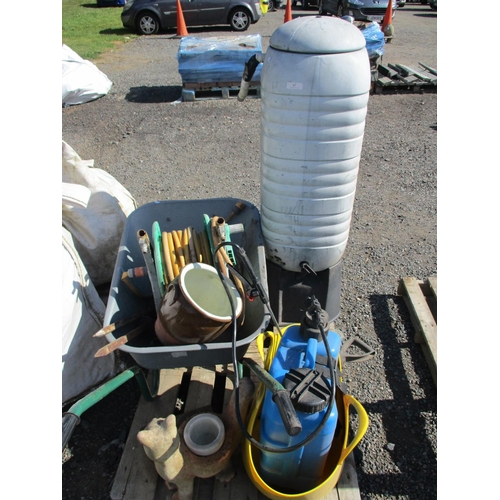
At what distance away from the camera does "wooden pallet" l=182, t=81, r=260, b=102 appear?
5262 mm

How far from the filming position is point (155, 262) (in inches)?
71.8

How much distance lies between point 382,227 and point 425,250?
386 millimetres

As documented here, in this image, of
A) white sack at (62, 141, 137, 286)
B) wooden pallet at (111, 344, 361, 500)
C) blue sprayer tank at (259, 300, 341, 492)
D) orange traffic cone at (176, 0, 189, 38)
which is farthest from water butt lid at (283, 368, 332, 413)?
orange traffic cone at (176, 0, 189, 38)

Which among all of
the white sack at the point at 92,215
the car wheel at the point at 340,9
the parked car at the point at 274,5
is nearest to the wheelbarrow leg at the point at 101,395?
the white sack at the point at 92,215

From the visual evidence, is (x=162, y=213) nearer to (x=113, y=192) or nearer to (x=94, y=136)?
(x=113, y=192)

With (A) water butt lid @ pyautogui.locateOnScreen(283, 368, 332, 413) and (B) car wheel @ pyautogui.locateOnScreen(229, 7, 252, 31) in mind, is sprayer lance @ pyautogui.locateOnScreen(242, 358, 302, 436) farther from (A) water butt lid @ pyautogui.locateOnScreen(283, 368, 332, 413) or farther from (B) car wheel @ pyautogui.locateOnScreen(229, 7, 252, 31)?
(B) car wheel @ pyautogui.locateOnScreen(229, 7, 252, 31)

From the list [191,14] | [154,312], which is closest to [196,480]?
[154,312]

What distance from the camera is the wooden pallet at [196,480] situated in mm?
1620

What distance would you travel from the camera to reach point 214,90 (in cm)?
542

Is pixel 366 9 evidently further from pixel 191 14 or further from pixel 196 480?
pixel 196 480

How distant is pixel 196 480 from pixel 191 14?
898 cm

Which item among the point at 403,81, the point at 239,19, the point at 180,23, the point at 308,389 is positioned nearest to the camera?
the point at 308,389

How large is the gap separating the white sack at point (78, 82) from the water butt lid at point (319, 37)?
454 centimetres

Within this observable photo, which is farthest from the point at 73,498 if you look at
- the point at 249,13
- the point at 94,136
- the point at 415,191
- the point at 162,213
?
the point at 249,13
